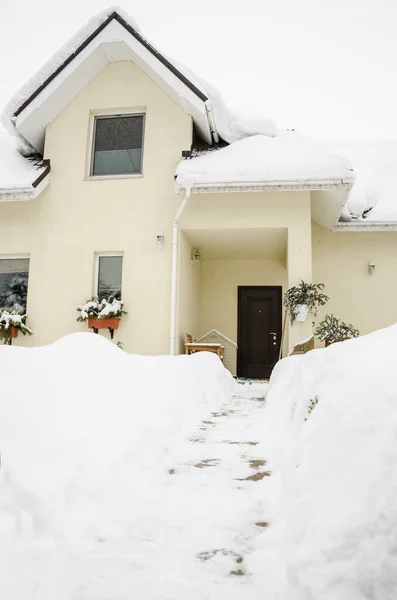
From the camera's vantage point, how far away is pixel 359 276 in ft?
31.1

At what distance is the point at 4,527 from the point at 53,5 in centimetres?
1566

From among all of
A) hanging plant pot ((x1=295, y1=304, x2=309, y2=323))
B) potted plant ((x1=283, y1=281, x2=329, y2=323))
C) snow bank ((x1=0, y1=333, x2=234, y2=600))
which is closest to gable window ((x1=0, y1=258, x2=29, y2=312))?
potted plant ((x1=283, y1=281, x2=329, y2=323))

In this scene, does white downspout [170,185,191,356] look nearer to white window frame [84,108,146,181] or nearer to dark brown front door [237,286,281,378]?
white window frame [84,108,146,181]

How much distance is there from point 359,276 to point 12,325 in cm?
686

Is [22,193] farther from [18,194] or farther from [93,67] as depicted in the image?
[93,67]

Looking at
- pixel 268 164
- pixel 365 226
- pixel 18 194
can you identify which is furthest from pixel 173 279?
pixel 365 226

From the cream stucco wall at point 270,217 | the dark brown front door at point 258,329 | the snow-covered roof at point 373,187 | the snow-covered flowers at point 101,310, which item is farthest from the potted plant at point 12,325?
the snow-covered roof at point 373,187

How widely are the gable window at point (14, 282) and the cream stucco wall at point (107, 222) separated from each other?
0.28m

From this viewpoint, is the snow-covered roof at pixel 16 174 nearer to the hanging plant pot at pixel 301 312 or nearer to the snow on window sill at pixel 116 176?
the snow on window sill at pixel 116 176

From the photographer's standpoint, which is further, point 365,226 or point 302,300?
point 365,226

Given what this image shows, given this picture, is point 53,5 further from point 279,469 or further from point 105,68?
point 279,469

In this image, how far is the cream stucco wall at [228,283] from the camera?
1041cm

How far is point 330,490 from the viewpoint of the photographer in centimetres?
163

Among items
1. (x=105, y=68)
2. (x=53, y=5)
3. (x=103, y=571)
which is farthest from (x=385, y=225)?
(x=53, y=5)
